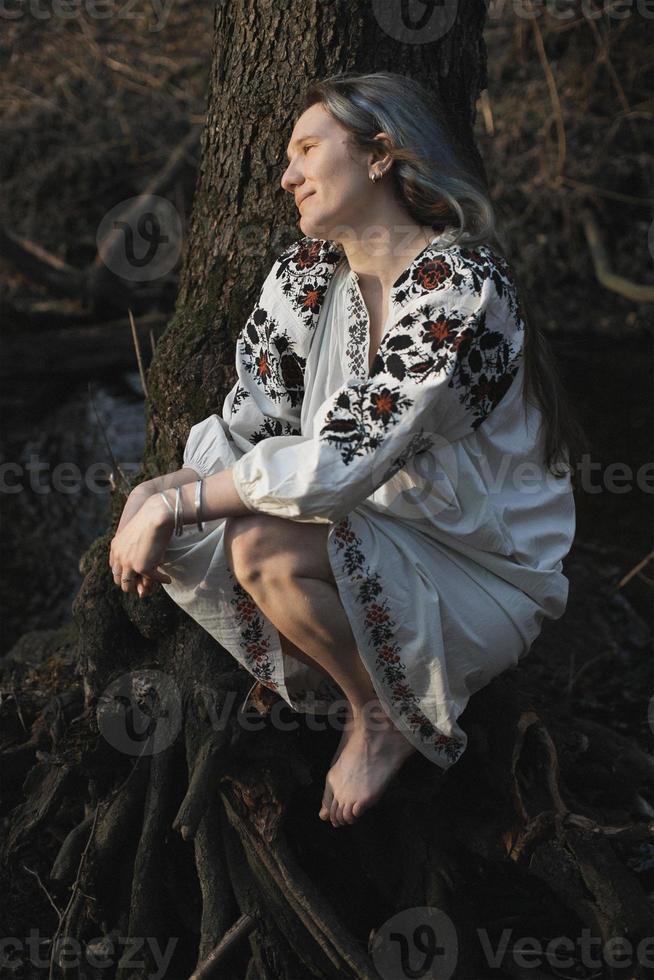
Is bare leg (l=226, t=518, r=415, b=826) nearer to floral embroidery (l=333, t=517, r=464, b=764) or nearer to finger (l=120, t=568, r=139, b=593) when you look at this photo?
floral embroidery (l=333, t=517, r=464, b=764)

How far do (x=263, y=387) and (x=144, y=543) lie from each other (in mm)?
576

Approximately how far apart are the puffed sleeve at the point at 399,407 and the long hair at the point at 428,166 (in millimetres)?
134

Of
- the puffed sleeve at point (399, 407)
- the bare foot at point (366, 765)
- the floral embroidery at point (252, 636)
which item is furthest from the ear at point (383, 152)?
the bare foot at point (366, 765)

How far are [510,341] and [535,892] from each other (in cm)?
130

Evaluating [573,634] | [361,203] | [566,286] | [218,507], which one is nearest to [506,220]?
[566,286]

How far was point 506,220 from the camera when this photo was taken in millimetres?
7469

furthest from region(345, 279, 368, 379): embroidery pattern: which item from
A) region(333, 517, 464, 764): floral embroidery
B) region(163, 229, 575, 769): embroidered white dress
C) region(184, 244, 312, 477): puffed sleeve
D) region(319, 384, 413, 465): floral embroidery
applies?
region(333, 517, 464, 764): floral embroidery

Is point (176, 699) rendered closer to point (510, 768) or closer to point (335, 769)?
point (335, 769)

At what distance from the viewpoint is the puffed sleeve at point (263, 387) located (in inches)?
95.7

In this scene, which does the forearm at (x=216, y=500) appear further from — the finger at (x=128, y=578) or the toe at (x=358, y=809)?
the toe at (x=358, y=809)

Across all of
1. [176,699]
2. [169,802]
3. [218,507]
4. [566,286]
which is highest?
[218,507]

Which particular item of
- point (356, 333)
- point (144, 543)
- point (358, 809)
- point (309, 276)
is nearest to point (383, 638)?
point (358, 809)

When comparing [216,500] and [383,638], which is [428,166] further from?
[383,638]

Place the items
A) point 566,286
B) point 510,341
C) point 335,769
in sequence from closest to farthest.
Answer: point 510,341
point 335,769
point 566,286
